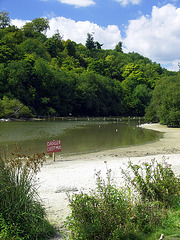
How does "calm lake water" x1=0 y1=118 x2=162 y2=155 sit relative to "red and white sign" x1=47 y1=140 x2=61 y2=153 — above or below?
below

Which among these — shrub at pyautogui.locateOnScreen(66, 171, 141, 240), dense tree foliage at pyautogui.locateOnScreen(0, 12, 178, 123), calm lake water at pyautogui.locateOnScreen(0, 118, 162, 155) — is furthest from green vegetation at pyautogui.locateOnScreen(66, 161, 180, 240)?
dense tree foliage at pyautogui.locateOnScreen(0, 12, 178, 123)

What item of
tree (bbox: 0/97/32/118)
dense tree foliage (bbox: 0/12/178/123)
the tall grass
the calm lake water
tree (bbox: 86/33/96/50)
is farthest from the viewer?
tree (bbox: 86/33/96/50)

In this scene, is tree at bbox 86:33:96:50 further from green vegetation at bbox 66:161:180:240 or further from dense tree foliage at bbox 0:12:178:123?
green vegetation at bbox 66:161:180:240

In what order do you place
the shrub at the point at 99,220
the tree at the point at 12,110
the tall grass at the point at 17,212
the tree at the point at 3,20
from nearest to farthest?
the shrub at the point at 99,220 < the tall grass at the point at 17,212 < the tree at the point at 12,110 < the tree at the point at 3,20

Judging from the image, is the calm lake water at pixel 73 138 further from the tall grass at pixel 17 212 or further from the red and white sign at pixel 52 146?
the tall grass at pixel 17 212

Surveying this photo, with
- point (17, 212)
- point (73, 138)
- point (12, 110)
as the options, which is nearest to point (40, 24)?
point (12, 110)

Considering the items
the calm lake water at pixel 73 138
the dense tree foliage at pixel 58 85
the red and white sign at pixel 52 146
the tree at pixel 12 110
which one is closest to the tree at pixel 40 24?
the dense tree foliage at pixel 58 85

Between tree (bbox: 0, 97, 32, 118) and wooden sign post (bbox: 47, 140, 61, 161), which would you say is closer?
wooden sign post (bbox: 47, 140, 61, 161)

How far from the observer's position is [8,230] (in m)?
4.87

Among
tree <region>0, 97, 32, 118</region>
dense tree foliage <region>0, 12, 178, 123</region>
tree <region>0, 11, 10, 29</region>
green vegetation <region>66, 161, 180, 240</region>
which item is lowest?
green vegetation <region>66, 161, 180, 240</region>

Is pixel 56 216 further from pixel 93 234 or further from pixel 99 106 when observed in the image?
pixel 99 106

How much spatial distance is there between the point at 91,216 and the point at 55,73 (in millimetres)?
78664

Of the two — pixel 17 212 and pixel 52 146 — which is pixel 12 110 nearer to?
pixel 52 146

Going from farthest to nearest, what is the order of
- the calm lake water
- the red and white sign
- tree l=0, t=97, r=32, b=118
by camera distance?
tree l=0, t=97, r=32, b=118
the calm lake water
the red and white sign
